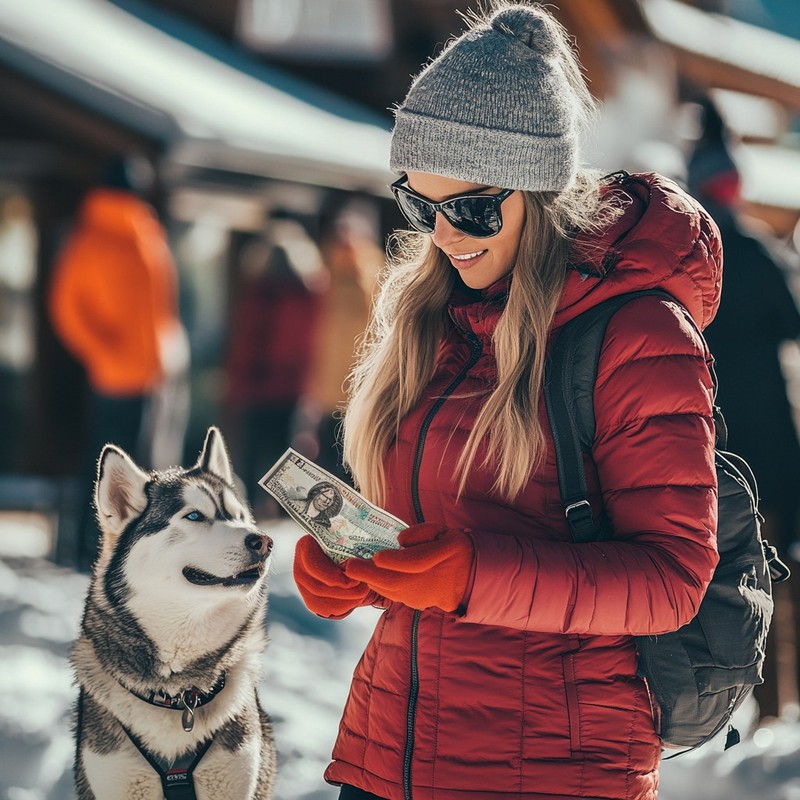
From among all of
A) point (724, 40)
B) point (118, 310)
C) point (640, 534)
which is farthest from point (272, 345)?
point (724, 40)

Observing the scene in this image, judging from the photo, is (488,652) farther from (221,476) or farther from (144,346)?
(144,346)

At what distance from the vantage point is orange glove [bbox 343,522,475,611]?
6.24ft

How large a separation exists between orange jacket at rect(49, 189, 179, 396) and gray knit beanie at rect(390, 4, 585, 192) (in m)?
5.30

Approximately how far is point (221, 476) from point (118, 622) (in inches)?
14.2

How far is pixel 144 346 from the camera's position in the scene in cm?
754

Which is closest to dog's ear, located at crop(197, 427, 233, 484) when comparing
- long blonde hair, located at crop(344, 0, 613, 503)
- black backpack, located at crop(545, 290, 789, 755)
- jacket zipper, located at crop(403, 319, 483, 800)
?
long blonde hair, located at crop(344, 0, 613, 503)

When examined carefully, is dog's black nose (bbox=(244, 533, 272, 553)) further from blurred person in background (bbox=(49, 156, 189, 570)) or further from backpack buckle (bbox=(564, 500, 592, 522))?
blurred person in background (bbox=(49, 156, 189, 570))

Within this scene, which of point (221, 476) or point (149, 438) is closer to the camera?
point (221, 476)

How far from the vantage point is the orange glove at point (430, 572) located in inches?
74.9

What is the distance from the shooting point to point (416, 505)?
7.22ft

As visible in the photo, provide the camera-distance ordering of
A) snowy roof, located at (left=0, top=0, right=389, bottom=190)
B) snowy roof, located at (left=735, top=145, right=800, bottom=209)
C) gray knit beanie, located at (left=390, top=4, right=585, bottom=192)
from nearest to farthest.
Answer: gray knit beanie, located at (left=390, top=4, right=585, bottom=192) < snowy roof, located at (left=0, top=0, right=389, bottom=190) < snowy roof, located at (left=735, top=145, right=800, bottom=209)

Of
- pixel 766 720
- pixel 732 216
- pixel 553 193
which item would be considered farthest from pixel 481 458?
pixel 766 720

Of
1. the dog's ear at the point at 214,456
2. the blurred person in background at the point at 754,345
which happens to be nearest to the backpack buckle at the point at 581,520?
the dog's ear at the point at 214,456

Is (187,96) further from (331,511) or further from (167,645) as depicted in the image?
(331,511)
